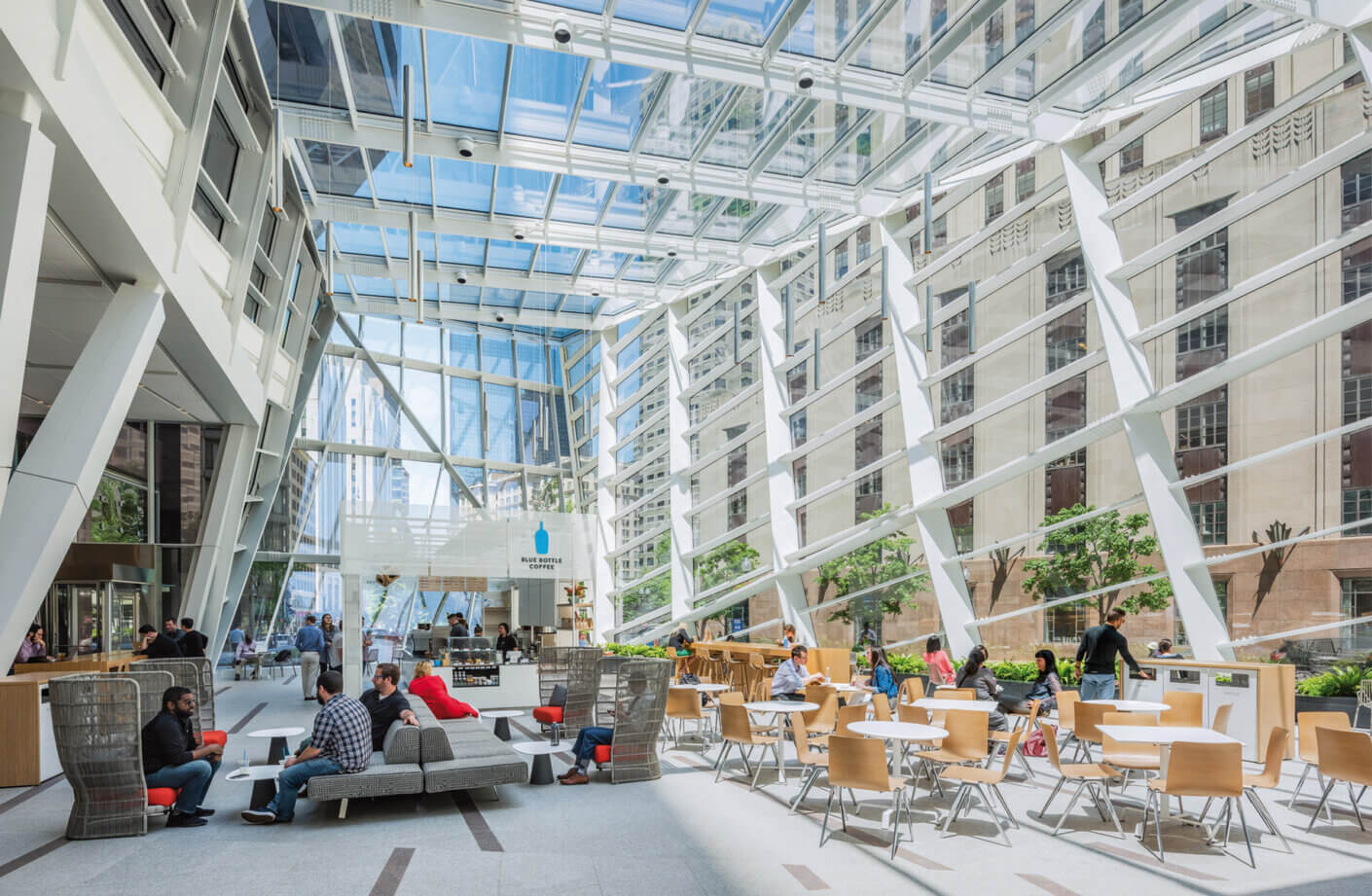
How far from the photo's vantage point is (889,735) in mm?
6707

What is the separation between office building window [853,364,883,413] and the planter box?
21.9 ft

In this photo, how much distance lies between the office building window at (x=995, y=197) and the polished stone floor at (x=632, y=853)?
7840 mm

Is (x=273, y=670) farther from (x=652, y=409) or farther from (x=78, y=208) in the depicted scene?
(x=78, y=208)

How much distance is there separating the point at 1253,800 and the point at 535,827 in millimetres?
4793

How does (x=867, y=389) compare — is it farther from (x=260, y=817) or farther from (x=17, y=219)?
(x=17, y=219)

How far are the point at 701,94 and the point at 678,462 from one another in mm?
9145

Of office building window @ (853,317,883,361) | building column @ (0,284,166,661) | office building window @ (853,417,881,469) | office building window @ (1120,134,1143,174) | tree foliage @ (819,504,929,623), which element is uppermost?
office building window @ (1120,134,1143,174)

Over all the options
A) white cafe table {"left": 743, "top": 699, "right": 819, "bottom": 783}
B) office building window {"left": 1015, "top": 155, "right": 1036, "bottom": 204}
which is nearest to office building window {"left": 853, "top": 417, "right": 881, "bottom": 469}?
office building window {"left": 1015, "top": 155, "right": 1036, "bottom": 204}

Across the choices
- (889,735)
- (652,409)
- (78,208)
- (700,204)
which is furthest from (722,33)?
(652,409)

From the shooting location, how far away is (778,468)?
1619 centimetres

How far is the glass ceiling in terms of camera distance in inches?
378

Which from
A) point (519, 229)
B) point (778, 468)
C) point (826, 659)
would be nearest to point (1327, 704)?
point (826, 659)

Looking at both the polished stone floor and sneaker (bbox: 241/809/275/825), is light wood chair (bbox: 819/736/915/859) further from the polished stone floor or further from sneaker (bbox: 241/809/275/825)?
sneaker (bbox: 241/809/275/825)

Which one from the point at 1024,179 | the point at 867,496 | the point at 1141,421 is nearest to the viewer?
the point at 1141,421
